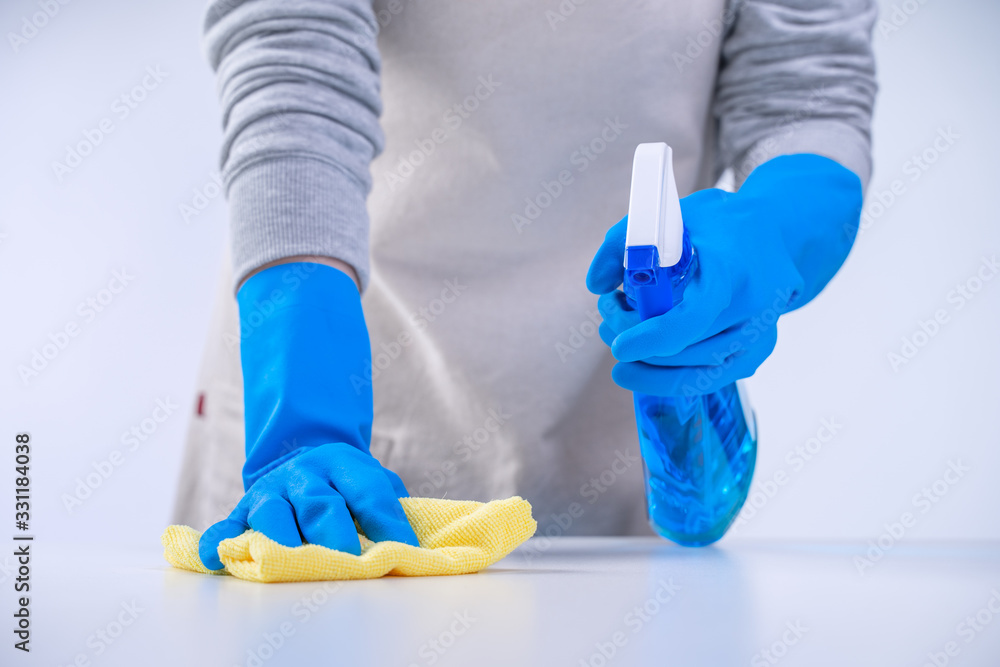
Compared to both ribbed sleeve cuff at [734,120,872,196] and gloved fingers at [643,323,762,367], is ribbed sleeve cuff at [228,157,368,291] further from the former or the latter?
ribbed sleeve cuff at [734,120,872,196]

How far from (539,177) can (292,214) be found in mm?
319

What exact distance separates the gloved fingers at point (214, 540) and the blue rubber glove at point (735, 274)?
0.28m

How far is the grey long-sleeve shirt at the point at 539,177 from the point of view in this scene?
0.84m

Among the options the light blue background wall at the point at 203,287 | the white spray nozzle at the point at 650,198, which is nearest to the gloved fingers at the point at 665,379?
the white spray nozzle at the point at 650,198

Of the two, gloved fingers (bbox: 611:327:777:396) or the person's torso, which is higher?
the person's torso

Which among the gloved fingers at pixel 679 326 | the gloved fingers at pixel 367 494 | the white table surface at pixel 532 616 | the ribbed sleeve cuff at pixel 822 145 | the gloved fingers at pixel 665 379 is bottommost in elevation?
the white table surface at pixel 532 616

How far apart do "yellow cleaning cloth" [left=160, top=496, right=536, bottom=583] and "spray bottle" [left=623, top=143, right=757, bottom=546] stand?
0.17 metres

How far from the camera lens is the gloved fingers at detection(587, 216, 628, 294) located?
565 mm

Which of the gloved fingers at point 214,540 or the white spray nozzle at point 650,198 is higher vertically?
the white spray nozzle at point 650,198

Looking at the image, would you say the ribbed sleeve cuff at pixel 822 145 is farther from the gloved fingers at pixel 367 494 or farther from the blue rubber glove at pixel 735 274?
the gloved fingers at pixel 367 494

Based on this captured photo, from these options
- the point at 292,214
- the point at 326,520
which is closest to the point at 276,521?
the point at 326,520

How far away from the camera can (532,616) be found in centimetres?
34

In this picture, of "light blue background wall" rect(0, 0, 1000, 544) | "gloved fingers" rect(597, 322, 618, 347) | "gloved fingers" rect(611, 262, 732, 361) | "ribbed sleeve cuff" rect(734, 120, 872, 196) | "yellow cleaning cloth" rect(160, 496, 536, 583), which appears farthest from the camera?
"light blue background wall" rect(0, 0, 1000, 544)

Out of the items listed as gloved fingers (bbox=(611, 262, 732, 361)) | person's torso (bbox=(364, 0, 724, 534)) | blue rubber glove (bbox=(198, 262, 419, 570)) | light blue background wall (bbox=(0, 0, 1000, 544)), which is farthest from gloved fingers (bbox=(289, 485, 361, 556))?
light blue background wall (bbox=(0, 0, 1000, 544))
